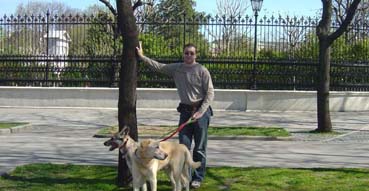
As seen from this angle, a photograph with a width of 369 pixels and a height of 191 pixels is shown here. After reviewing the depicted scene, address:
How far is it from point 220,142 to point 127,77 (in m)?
6.94

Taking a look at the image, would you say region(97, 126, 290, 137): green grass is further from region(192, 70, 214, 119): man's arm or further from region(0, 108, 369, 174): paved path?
region(192, 70, 214, 119): man's arm

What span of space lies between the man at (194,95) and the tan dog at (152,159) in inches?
19.5

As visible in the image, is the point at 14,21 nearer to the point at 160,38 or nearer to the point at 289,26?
the point at 160,38

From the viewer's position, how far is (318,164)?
445 inches

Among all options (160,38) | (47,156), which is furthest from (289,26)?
(47,156)

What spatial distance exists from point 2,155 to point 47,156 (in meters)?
0.92

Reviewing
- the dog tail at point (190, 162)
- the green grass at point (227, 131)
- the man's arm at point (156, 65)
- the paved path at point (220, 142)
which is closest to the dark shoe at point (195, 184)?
the dog tail at point (190, 162)

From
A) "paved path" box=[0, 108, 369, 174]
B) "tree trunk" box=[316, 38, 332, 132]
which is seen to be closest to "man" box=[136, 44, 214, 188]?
"paved path" box=[0, 108, 369, 174]

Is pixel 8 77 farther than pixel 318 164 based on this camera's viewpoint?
Yes

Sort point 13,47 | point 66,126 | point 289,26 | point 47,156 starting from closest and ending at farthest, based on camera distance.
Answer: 1. point 47,156
2. point 66,126
3. point 289,26
4. point 13,47

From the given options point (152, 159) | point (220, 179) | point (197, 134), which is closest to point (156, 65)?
point (197, 134)

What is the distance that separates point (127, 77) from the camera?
8.55 m

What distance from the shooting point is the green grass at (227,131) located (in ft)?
52.3

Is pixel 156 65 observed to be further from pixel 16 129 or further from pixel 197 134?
pixel 16 129
